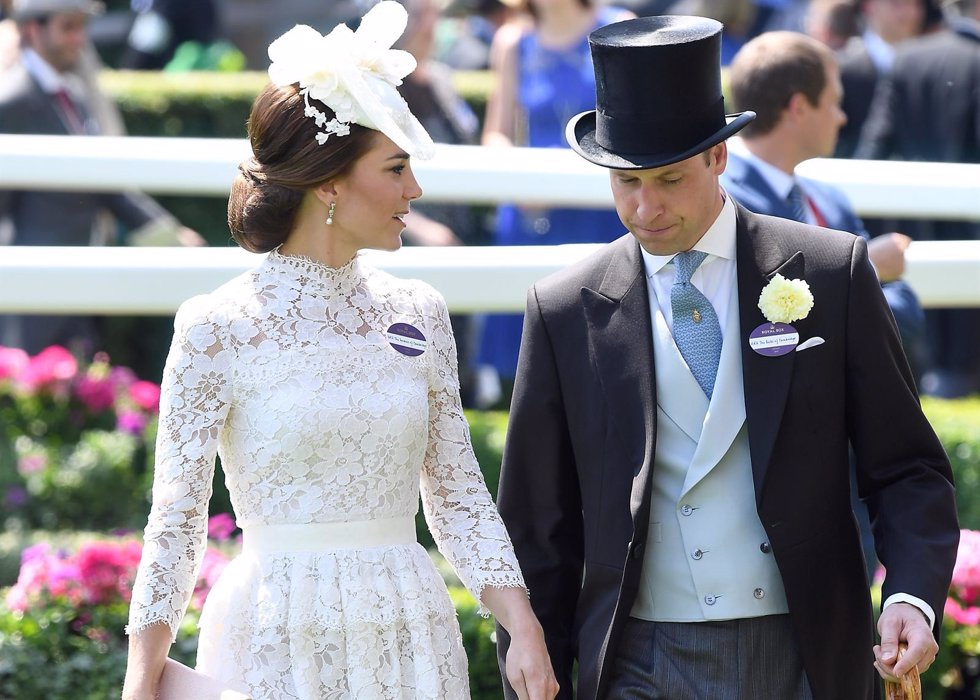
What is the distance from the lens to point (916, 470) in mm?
3199

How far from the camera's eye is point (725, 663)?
3117mm

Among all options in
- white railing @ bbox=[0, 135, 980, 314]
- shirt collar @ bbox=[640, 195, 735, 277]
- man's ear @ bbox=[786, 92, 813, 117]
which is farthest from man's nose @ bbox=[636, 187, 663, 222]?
white railing @ bbox=[0, 135, 980, 314]

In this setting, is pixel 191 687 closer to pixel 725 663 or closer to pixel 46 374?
pixel 725 663

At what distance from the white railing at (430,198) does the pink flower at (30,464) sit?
1.18 meters

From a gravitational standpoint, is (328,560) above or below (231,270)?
above

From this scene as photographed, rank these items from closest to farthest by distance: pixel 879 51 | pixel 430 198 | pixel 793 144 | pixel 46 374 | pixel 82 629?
pixel 793 144
pixel 82 629
pixel 430 198
pixel 46 374
pixel 879 51

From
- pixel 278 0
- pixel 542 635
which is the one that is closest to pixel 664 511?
pixel 542 635

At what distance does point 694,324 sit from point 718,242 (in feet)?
0.58

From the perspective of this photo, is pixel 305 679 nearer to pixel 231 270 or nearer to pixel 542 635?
pixel 542 635

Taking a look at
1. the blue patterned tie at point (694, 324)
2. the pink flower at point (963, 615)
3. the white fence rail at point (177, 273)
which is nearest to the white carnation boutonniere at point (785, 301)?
the blue patterned tie at point (694, 324)

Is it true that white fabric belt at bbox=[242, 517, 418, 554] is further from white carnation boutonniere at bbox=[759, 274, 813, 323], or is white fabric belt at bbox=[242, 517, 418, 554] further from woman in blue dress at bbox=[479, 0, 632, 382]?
woman in blue dress at bbox=[479, 0, 632, 382]

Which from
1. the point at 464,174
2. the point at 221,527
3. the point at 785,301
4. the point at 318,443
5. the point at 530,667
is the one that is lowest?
the point at 221,527

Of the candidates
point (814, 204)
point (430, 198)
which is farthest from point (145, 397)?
point (814, 204)

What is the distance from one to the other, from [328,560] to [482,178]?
8.65 feet
